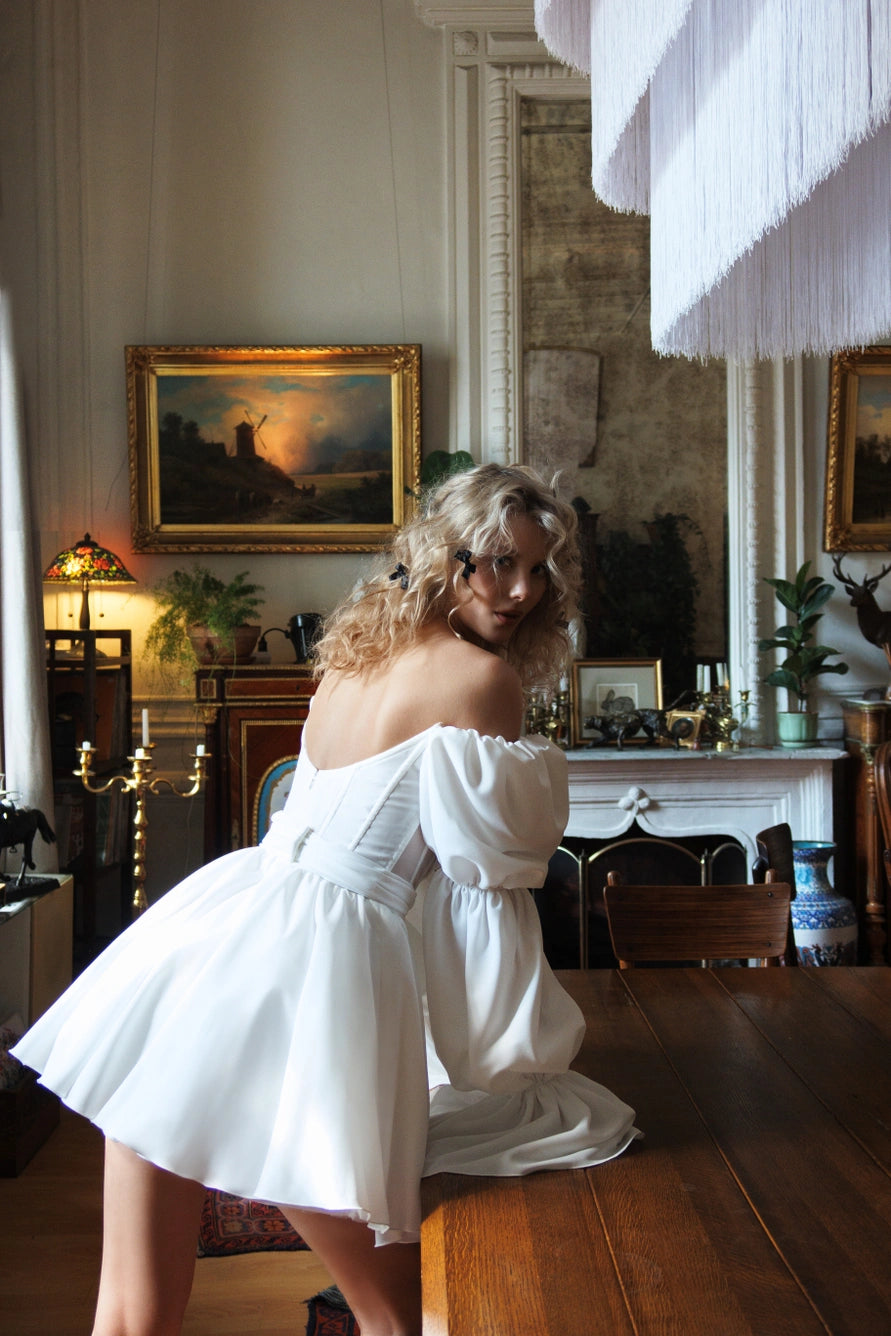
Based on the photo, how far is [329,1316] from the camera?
2496mm

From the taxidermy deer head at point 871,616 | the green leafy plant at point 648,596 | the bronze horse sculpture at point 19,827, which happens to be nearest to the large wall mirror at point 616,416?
the green leafy plant at point 648,596

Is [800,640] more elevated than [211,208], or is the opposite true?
[211,208]

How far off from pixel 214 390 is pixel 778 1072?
4.05 meters

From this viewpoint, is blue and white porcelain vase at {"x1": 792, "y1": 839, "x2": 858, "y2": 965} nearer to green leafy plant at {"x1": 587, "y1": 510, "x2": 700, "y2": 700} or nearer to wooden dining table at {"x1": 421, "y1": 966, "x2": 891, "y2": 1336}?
green leafy plant at {"x1": 587, "y1": 510, "x2": 700, "y2": 700}

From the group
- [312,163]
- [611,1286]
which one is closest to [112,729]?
[312,163]

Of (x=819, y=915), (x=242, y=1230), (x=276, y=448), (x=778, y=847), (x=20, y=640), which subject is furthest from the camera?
(x=276, y=448)

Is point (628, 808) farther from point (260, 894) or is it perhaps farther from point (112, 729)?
point (260, 894)

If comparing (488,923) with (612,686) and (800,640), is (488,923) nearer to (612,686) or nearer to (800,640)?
(612,686)

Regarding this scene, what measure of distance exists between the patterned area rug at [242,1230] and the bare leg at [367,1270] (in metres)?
1.36

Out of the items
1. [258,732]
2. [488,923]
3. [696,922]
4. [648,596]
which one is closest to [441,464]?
[648,596]

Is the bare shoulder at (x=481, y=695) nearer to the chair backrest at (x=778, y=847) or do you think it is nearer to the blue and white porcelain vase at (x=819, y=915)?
the chair backrest at (x=778, y=847)

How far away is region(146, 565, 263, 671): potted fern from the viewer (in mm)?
4855

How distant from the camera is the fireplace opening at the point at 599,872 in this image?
497 cm

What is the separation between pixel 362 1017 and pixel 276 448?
396cm
